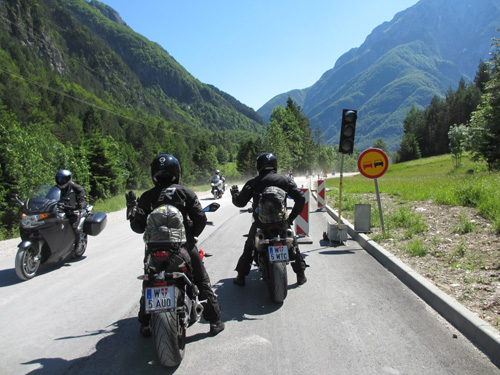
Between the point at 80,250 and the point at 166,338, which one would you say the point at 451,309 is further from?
the point at 80,250

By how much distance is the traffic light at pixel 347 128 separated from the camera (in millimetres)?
8406

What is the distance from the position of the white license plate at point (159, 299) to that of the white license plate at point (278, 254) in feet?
5.80

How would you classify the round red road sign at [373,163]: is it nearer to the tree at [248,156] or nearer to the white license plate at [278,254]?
the white license plate at [278,254]

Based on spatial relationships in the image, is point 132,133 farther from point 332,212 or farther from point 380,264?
point 380,264

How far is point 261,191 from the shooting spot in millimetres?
5105

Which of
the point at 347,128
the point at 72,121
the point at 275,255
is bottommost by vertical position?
the point at 275,255

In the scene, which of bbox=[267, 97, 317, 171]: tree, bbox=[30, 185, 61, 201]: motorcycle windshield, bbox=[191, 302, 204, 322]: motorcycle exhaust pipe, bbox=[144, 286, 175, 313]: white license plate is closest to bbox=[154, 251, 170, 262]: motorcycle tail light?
bbox=[144, 286, 175, 313]: white license plate

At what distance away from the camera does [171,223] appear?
3.26m

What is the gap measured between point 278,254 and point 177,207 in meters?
1.69

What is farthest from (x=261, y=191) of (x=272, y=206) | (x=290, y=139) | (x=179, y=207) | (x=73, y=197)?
(x=290, y=139)

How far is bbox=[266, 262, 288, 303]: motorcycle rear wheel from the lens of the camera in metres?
4.54

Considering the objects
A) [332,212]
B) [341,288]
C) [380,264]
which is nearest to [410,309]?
[341,288]

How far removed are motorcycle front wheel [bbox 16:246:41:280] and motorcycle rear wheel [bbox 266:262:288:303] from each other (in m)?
4.13

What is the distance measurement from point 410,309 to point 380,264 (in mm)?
2222
